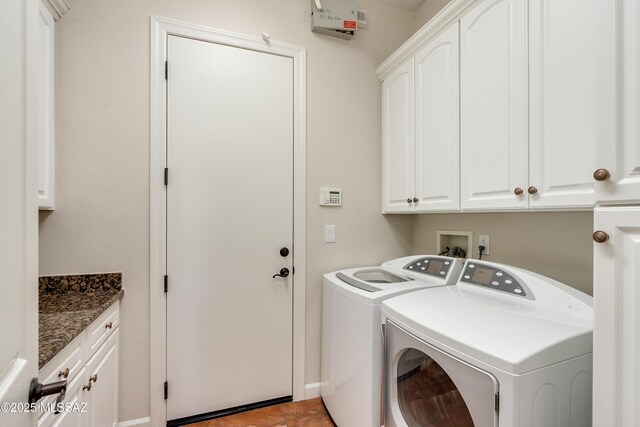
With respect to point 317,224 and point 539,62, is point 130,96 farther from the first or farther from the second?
point 539,62

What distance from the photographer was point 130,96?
1.59m

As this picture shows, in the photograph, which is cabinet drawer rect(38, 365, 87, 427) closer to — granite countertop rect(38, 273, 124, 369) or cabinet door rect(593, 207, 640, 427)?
granite countertop rect(38, 273, 124, 369)

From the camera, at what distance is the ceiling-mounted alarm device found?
6.31ft

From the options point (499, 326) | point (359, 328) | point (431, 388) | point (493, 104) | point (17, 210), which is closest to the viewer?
point (17, 210)

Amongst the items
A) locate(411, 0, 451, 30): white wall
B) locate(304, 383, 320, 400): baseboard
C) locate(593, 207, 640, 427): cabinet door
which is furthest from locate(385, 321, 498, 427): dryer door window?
locate(411, 0, 451, 30): white wall

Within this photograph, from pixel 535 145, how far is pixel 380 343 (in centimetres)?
106

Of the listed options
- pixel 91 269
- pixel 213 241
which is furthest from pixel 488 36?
pixel 91 269

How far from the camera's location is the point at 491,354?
771 millimetres

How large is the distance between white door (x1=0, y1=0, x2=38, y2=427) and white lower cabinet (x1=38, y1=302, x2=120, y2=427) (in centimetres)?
39

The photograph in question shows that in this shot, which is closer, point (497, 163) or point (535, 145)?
point (535, 145)

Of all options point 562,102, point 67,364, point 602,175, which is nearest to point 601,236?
point 602,175

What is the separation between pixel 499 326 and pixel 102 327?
5.47ft

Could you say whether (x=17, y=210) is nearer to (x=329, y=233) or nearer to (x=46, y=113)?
(x=46, y=113)

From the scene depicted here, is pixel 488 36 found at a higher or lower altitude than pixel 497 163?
higher
